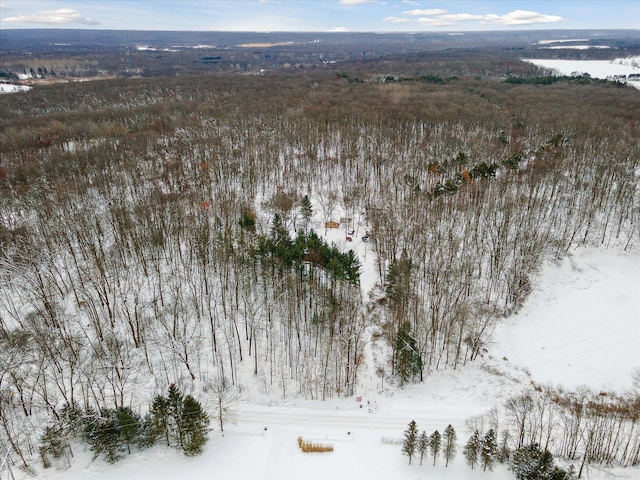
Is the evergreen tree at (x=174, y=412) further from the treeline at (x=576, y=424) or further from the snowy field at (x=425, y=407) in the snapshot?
the treeline at (x=576, y=424)

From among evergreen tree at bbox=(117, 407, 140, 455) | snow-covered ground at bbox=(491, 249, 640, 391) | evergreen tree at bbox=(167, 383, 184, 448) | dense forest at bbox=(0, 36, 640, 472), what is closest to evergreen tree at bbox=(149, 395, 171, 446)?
evergreen tree at bbox=(167, 383, 184, 448)

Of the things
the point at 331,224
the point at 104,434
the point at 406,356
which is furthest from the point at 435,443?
the point at 331,224

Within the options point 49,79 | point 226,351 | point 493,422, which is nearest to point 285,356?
point 226,351

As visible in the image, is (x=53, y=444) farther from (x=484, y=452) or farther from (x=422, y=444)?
(x=484, y=452)

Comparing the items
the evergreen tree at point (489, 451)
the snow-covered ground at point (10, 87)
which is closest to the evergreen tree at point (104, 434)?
the evergreen tree at point (489, 451)

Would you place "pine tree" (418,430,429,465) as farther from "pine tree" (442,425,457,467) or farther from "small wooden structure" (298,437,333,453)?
"small wooden structure" (298,437,333,453)
